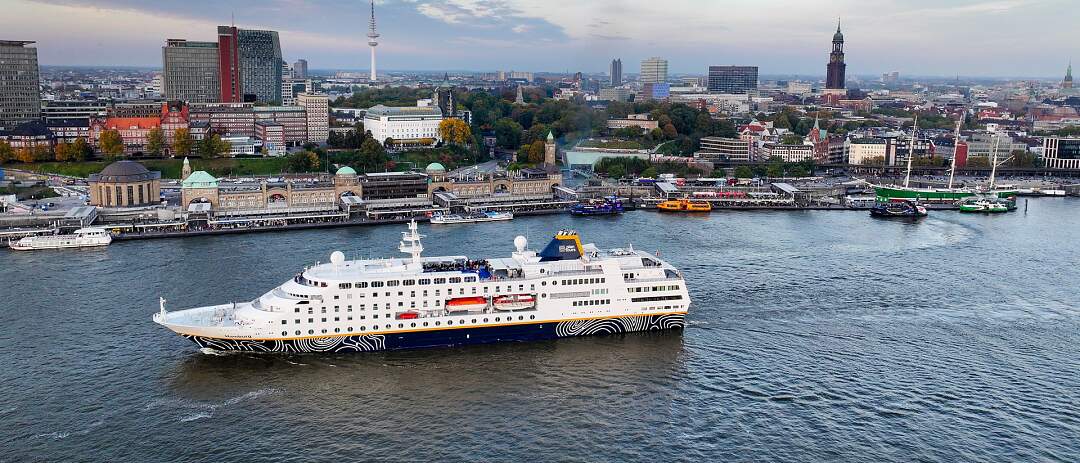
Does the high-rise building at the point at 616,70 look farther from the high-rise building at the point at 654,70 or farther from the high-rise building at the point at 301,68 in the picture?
the high-rise building at the point at 301,68

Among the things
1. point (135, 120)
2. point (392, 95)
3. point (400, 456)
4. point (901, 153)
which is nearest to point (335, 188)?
point (135, 120)

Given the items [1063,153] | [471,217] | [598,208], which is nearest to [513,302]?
[471,217]

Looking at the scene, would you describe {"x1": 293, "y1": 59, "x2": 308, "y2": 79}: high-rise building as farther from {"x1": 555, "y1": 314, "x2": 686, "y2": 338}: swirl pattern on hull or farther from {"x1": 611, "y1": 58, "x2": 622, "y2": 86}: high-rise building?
{"x1": 555, "y1": 314, "x2": 686, "y2": 338}: swirl pattern on hull

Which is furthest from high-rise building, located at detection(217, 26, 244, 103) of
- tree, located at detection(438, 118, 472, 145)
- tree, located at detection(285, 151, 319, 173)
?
tree, located at detection(285, 151, 319, 173)

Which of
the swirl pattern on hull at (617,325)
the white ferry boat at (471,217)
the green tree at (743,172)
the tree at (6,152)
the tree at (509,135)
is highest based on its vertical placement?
the tree at (509,135)

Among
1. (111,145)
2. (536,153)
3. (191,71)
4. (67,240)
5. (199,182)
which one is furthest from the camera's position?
(191,71)

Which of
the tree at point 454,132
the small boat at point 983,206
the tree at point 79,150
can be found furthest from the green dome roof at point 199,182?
the small boat at point 983,206

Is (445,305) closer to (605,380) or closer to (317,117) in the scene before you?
(605,380)
